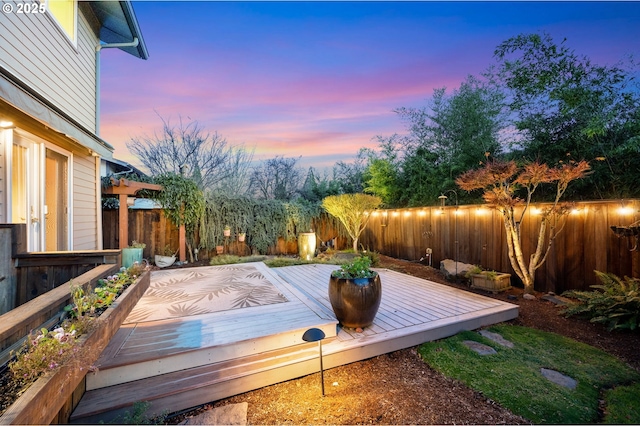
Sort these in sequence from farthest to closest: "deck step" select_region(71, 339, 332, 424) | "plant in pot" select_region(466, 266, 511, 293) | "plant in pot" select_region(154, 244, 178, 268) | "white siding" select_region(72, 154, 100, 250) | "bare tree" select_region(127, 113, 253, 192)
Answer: "bare tree" select_region(127, 113, 253, 192), "plant in pot" select_region(154, 244, 178, 268), "plant in pot" select_region(466, 266, 511, 293), "white siding" select_region(72, 154, 100, 250), "deck step" select_region(71, 339, 332, 424)

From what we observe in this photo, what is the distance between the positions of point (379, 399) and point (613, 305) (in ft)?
11.6

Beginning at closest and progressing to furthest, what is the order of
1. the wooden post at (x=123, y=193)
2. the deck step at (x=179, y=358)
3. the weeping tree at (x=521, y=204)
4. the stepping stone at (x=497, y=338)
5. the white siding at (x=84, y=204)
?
the deck step at (x=179, y=358) → the stepping stone at (x=497, y=338) → the weeping tree at (x=521, y=204) → the white siding at (x=84, y=204) → the wooden post at (x=123, y=193)

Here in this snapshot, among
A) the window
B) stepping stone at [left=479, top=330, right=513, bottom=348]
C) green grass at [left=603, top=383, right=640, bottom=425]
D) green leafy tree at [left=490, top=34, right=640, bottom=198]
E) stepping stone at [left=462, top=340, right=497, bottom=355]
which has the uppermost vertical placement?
the window

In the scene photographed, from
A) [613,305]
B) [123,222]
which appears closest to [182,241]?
[123,222]

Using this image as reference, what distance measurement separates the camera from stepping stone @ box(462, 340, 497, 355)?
2.85 meters

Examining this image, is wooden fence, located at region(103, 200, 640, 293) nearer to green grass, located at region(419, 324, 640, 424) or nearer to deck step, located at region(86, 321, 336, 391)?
green grass, located at region(419, 324, 640, 424)

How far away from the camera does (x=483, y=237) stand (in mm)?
5855

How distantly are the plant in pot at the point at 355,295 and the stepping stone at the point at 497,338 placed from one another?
4.69ft

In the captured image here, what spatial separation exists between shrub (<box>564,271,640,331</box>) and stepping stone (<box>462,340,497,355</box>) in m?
1.75

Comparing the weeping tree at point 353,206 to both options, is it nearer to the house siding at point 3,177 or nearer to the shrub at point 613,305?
the shrub at point 613,305

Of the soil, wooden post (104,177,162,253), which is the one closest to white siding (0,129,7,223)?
the soil

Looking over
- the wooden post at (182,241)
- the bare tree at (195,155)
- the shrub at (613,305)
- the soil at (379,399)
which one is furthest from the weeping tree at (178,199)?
the shrub at (613,305)

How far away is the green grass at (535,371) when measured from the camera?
6.77ft

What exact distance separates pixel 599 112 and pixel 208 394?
6.42 meters
